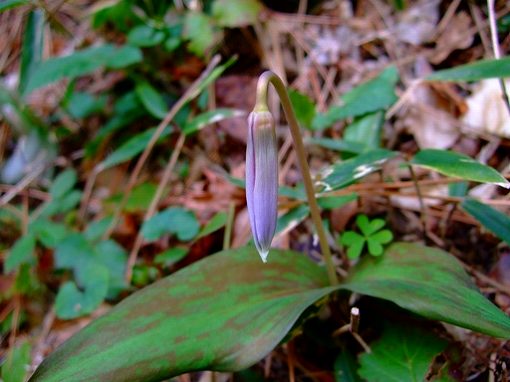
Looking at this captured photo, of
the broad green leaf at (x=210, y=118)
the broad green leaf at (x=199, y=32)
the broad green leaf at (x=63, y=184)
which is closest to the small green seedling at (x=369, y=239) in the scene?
the broad green leaf at (x=210, y=118)

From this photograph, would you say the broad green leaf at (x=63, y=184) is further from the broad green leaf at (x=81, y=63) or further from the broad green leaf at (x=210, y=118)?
the broad green leaf at (x=210, y=118)

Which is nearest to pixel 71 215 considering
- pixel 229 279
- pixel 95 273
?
pixel 95 273

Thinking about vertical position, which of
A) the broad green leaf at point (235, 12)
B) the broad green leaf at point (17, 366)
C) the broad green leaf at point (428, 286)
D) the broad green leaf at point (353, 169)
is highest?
the broad green leaf at point (235, 12)

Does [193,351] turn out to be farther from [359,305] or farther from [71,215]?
[71,215]

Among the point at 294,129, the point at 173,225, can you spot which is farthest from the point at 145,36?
the point at 294,129

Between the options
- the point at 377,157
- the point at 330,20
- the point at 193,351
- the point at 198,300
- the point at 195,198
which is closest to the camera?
the point at 193,351
